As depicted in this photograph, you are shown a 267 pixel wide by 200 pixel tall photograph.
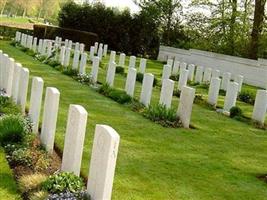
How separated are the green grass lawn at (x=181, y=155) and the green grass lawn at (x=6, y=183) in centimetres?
99

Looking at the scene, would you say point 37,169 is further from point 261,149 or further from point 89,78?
point 89,78

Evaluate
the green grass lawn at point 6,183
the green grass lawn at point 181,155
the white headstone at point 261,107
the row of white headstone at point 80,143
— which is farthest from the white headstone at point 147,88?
the green grass lawn at point 6,183

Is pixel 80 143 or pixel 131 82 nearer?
pixel 80 143

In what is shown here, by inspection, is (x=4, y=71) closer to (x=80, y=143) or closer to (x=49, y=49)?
(x=80, y=143)

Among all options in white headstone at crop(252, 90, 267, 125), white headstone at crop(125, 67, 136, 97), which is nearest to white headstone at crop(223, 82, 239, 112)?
white headstone at crop(252, 90, 267, 125)

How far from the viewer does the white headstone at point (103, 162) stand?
193 inches

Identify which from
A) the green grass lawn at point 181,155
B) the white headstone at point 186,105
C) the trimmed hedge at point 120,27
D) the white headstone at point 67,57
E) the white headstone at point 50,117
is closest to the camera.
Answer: the green grass lawn at point 181,155

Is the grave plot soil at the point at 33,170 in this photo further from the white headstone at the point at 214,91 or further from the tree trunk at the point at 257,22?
the tree trunk at the point at 257,22

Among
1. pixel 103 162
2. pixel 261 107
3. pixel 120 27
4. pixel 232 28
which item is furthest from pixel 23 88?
pixel 120 27

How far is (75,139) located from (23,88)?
358 centimetres

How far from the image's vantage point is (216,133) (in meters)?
10.1

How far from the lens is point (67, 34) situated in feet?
115

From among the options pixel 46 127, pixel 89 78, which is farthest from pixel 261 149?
pixel 89 78

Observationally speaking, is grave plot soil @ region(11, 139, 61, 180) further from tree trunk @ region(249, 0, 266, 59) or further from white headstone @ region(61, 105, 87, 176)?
tree trunk @ region(249, 0, 266, 59)
